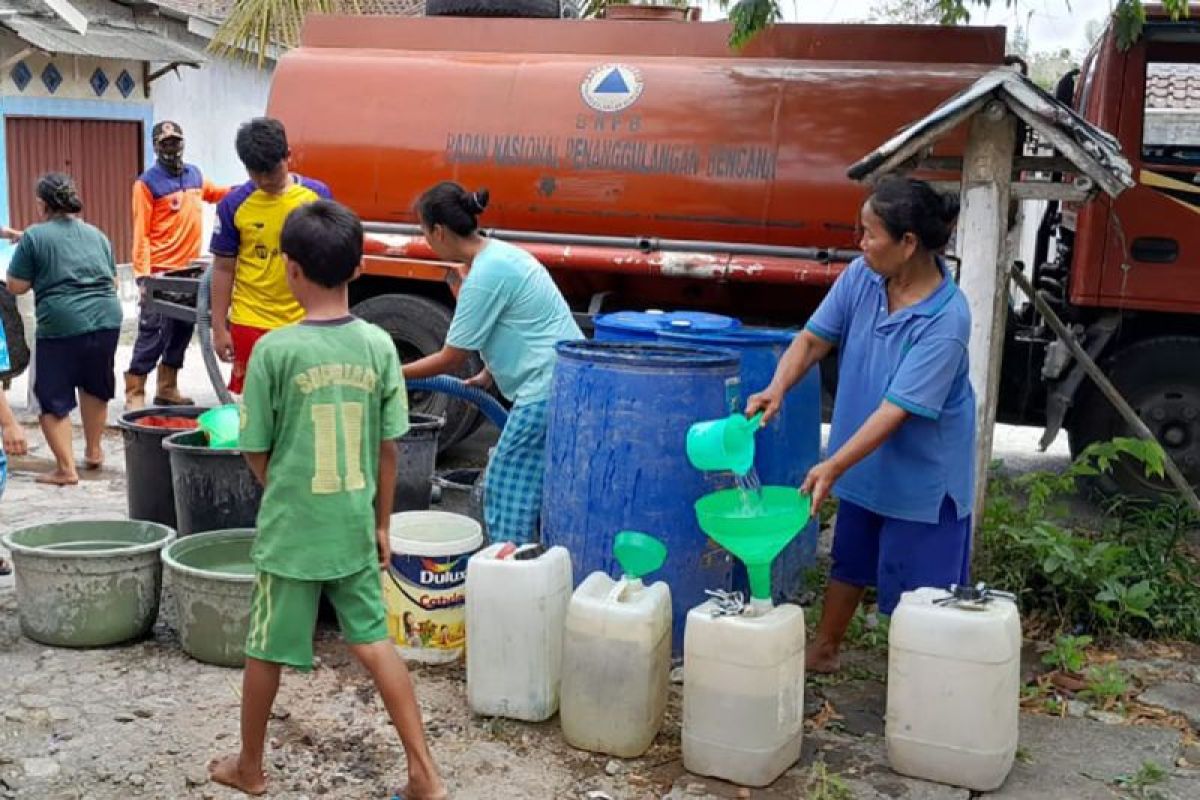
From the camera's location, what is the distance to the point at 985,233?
5.07m

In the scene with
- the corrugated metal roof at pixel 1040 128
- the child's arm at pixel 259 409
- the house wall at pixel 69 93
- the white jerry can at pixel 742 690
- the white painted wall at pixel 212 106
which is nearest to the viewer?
the child's arm at pixel 259 409

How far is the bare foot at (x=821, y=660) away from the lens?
4449 millimetres

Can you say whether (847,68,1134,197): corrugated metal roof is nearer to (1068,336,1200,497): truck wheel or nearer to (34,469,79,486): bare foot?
(1068,336,1200,497): truck wheel

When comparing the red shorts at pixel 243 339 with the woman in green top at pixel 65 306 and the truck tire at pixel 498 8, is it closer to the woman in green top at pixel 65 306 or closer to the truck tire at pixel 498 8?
the woman in green top at pixel 65 306

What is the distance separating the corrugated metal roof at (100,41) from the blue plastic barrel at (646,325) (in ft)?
25.6

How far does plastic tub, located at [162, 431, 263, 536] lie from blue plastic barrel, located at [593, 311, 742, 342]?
1.41m

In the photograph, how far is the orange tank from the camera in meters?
6.91

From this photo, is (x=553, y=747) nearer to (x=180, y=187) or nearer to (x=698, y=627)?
(x=698, y=627)

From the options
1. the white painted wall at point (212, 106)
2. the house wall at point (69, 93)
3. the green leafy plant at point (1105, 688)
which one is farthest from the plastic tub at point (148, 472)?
the white painted wall at point (212, 106)

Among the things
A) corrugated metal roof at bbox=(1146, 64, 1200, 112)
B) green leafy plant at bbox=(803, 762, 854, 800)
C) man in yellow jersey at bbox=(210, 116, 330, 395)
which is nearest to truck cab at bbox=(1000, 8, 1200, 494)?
corrugated metal roof at bbox=(1146, 64, 1200, 112)

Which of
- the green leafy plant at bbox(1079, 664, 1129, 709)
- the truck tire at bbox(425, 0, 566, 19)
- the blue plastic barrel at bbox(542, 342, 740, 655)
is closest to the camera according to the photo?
the blue plastic barrel at bbox(542, 342, 740, 655)

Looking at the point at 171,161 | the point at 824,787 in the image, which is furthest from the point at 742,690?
the point at 171,161

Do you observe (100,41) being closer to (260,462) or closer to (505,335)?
(505,335)

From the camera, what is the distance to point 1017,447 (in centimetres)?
863
